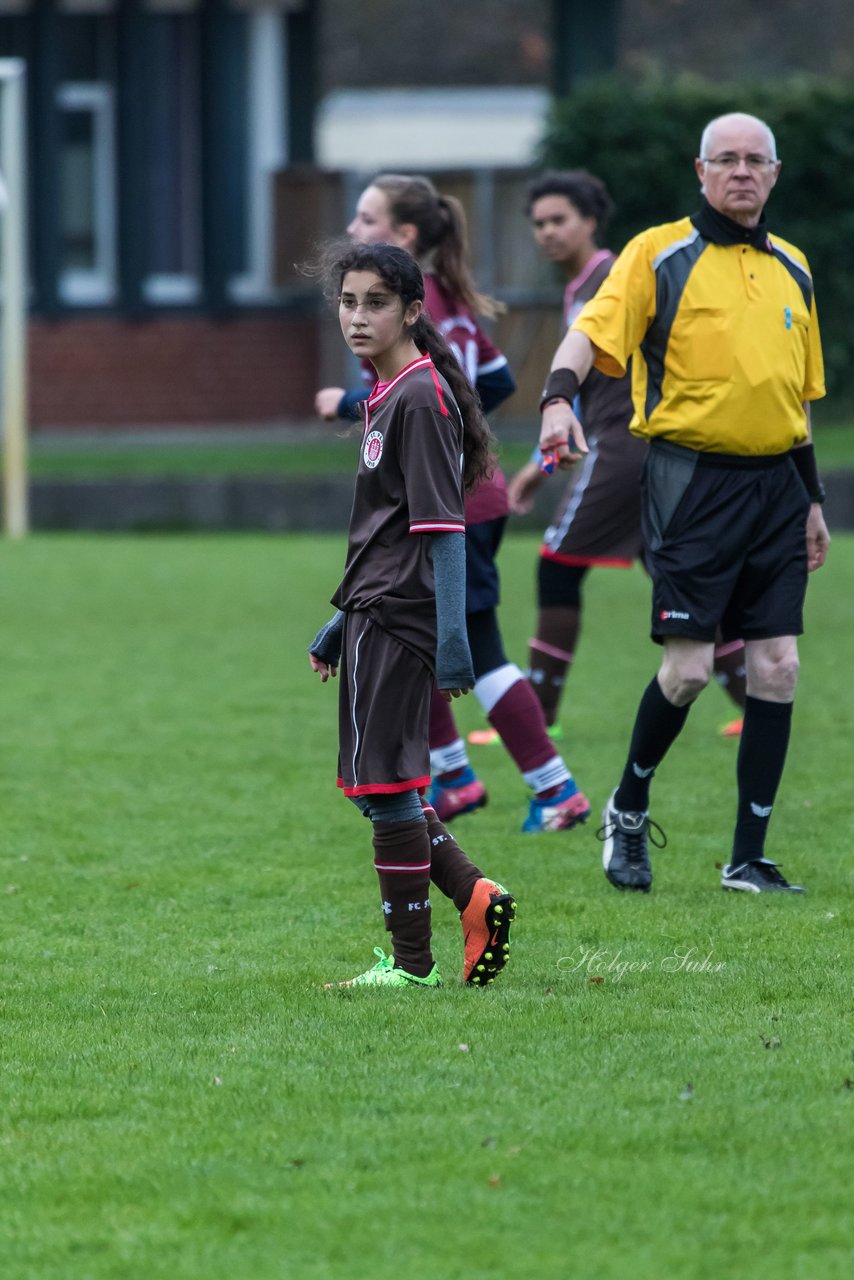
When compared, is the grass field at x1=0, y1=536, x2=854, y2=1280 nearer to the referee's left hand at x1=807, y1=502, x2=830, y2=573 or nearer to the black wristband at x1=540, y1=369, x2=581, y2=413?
the referee's left hand at x1=807, y1=502, x2=830, y2=573

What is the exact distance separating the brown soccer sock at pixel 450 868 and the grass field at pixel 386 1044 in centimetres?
22

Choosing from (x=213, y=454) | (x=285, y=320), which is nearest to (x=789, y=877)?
(x=213, y=454)

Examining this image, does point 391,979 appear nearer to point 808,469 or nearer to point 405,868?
point 405,868

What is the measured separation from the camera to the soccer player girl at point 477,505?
668 cm

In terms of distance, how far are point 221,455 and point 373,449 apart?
19.0 m

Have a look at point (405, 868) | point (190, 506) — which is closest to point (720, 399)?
point (405, 868)

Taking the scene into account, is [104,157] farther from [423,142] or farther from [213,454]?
[423,142]

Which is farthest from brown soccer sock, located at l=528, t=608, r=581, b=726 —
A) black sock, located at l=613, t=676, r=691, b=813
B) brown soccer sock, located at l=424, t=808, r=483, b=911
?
brown soccer sock, located at l=424, t=808, r=483, b=911

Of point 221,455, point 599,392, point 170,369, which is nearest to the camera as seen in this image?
point 599,392

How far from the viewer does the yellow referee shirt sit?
5824 mm

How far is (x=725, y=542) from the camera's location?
5.86 m

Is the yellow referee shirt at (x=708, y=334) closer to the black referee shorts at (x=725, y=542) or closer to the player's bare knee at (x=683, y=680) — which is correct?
the black referee shorts at (x=725, y=542)

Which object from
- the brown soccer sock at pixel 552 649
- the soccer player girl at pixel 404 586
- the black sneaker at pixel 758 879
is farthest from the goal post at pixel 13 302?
the soccer player girl at pixel 404 586

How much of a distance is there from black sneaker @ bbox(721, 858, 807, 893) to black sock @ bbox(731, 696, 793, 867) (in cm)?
2
